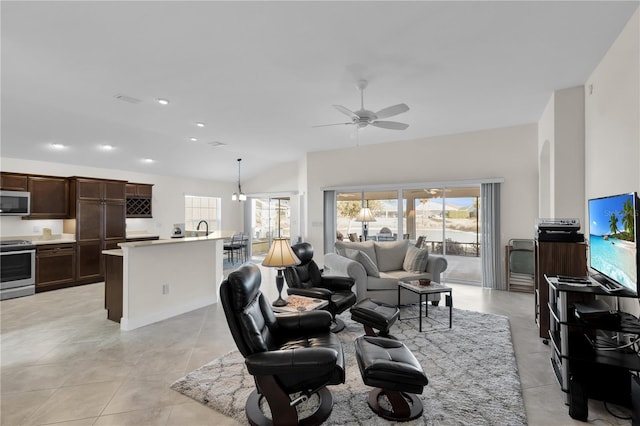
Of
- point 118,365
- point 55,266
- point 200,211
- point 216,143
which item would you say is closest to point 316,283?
A: point 118,365

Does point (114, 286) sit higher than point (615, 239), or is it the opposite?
point (615, 239)

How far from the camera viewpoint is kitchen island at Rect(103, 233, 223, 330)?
3.88 metres

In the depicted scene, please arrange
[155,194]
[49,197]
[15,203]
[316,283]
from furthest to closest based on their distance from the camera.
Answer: [155,194], [49,197], [15,203], [316,283]

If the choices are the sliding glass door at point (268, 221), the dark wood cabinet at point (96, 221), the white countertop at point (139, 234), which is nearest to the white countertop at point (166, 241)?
the dark wood cabinet at point (96, 221)

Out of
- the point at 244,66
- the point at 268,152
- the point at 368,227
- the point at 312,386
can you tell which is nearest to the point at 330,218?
the point at 368,227

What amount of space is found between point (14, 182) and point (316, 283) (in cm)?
574

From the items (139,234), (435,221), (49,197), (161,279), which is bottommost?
(161,279)

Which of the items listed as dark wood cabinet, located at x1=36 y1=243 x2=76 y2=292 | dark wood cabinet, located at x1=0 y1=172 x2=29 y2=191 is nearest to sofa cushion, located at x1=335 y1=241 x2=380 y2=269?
dark wood cabinet, located at x1=36 y1=243 x2=76 y2=292

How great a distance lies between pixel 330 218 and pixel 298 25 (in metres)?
5.28

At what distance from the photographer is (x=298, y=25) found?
259cm

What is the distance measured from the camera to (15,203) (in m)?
5.45

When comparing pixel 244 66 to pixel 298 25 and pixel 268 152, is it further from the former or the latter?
pixel 268 152

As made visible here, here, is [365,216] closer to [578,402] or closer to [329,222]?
[329,222]

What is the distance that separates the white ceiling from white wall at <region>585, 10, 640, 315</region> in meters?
0.16
